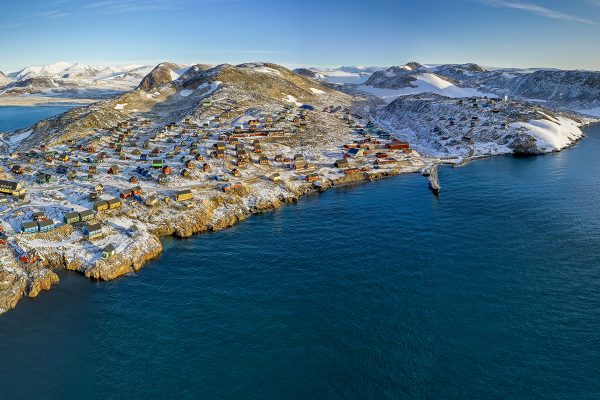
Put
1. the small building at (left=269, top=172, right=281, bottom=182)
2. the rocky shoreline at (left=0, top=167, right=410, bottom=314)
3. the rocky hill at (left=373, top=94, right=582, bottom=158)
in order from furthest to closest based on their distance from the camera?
the rocky hill at (left=373, top=94, right=582, bottom=158), the small building at (left=269, top=172, right=281, bottom=182), the rocky shoreline at (left=0, top=167, right=410, bottom=314)

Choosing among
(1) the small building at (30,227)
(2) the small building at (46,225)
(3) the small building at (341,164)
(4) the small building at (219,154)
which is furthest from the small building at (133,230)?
(3) the small building at (341,164)

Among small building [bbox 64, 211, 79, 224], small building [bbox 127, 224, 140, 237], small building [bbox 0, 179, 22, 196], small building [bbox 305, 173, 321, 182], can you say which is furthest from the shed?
small building [bbox 305, 173, 321, 182]

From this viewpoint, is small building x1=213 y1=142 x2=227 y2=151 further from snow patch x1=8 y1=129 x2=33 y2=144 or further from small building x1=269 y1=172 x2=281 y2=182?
snow patch x1=8 y1=129 x2=33 y2=144

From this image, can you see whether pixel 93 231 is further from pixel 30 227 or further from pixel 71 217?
pixel 30 227

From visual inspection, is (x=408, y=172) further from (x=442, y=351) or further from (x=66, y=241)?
(x=66, y=241)

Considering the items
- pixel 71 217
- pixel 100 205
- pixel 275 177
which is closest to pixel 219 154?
pixel 275 177

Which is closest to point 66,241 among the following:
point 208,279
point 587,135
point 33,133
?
point 208,279

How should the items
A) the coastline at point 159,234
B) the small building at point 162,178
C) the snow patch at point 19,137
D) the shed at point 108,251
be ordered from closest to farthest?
the coastline at point 159,234
the shed at point 108,251
the small building at point 162,178
the snow patch at point 19,137

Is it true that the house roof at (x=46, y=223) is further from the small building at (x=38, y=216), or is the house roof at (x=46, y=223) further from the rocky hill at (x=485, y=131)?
the rocky hill at (x=485, y=131)
